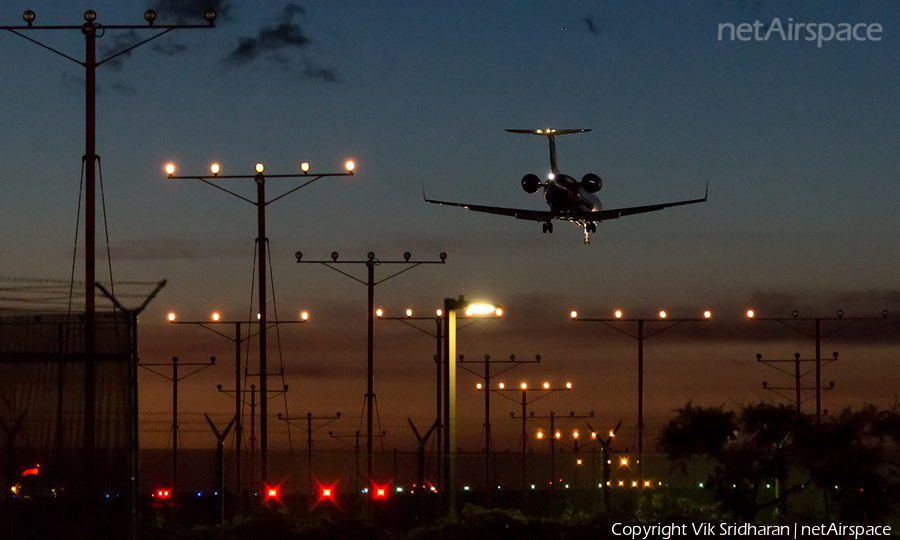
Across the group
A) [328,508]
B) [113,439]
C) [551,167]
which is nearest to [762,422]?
[328,508]

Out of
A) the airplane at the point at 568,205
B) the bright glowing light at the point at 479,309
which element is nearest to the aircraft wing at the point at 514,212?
the airplane at the point at 568,205

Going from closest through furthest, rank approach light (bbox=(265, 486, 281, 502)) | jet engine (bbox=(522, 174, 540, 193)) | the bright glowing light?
the bright glowing light, approach light (bbox=(265, 486, 281, 502)), jet engine (bbox=(522, 174, 540, 193))

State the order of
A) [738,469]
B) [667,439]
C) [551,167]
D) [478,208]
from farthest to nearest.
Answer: [551,167] → [478,208] → [667,439] → [738,469]

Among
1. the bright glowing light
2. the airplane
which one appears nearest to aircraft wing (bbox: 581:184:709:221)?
the airplane

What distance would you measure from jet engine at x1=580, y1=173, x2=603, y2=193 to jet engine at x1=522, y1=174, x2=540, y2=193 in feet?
6.33

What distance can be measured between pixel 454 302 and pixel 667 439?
6.73 metres

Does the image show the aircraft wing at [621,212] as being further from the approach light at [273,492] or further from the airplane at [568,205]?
the approach light at [273,492]

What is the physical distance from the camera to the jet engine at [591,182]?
57062 mm

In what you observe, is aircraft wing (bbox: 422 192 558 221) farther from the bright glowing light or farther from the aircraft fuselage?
the bright glowing light

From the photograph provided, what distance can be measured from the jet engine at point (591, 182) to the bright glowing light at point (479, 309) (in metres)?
23.2

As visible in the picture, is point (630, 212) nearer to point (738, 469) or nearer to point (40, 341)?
point (738, 469)

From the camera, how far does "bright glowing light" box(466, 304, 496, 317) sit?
3456 cm

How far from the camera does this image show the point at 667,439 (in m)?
36.0

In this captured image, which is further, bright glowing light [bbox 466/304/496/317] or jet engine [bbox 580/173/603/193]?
jet engine [bbox 580/173/603/193]
